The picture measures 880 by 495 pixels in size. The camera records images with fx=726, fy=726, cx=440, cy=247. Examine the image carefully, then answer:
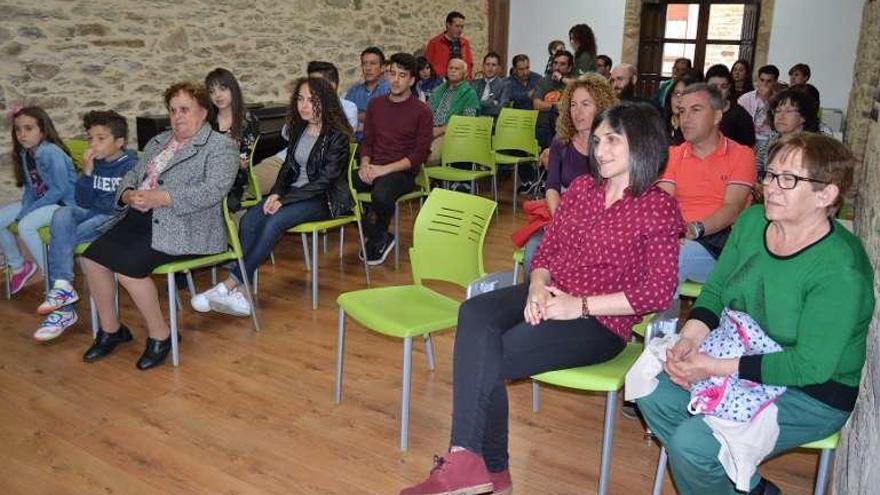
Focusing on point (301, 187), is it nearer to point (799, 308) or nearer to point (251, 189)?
point (251, 189)

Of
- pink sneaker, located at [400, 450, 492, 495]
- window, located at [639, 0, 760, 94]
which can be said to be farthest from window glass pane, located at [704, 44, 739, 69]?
pink sneaker, located at [400, 450, 492, 495]

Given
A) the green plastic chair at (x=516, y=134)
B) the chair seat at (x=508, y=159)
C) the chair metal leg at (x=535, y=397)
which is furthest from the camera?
the green plastic chair at (x=516, y=134)

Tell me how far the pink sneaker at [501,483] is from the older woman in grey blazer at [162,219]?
169 centimetres

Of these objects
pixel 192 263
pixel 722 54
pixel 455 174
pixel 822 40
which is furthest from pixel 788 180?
pixel 722 54

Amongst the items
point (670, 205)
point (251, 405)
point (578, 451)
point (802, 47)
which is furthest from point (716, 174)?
point (802, 47)

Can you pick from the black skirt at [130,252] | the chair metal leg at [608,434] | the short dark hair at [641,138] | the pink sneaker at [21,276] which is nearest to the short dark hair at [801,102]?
the short dark hair at [641,138]

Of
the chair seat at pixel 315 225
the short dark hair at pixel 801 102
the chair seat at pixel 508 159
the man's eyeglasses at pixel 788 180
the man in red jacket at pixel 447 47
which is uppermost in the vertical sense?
the man in red jacket at pixel 447 47

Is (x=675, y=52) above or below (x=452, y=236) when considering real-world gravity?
above

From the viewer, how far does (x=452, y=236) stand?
2695mm

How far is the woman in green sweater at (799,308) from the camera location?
1.65m

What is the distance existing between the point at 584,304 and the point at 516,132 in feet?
12.6

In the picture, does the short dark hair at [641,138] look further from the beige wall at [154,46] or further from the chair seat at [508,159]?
the beige wall at [154,46]

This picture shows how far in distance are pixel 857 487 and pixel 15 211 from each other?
397cm

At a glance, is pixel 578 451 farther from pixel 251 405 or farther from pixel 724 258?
pixel 251 405
